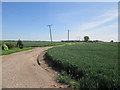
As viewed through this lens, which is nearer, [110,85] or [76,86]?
[110,85]

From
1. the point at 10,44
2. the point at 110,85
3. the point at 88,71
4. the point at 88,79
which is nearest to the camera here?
the point at 110,85

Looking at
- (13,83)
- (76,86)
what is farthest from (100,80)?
(13,83)

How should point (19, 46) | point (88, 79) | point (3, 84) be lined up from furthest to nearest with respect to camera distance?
point (19, 46), point (3, 84), point (88, 79)

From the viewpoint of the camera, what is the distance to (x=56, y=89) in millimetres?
6391

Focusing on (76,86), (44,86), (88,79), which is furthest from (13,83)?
(88,79)

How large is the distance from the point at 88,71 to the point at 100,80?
4.81 feet

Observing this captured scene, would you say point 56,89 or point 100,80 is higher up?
point 100,80

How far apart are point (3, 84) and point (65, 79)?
9.00ft

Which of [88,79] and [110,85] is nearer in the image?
[110,85]

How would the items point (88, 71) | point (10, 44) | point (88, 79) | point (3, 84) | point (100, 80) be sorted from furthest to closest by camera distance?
point (10, 44), point (88, 71), point (3, 84), point (88, 79), point (100, 80)

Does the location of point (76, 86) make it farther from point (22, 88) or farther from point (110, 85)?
point (22, 88)

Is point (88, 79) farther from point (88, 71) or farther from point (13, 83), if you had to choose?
point (13, 83)

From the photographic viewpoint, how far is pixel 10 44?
34969 millimetres

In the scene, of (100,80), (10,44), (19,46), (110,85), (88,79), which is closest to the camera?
(110,85)
